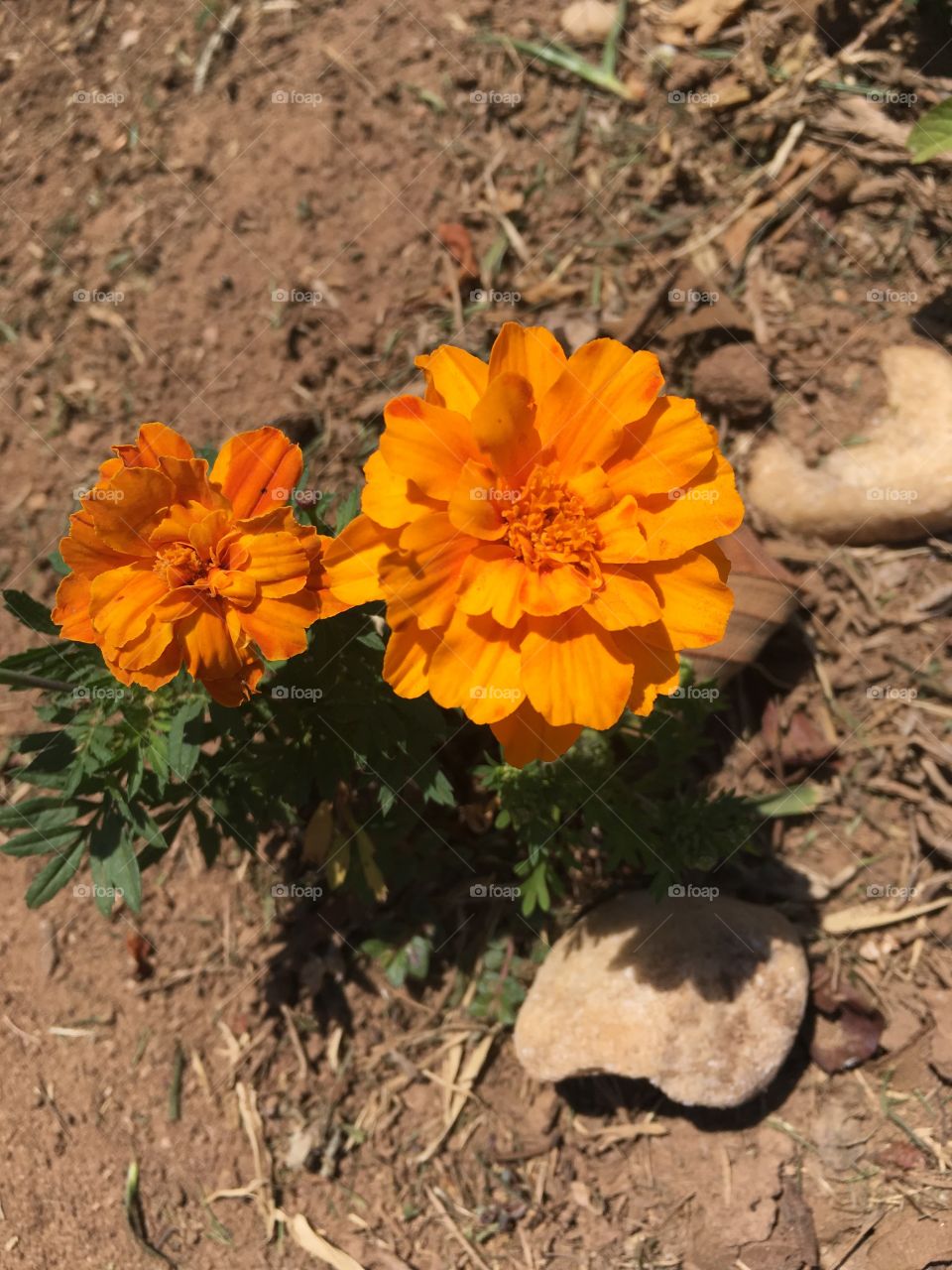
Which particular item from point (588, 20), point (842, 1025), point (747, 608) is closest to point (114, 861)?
point (747, 608)

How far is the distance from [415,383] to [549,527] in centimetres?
228

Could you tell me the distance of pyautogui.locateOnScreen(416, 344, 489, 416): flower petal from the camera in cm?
255

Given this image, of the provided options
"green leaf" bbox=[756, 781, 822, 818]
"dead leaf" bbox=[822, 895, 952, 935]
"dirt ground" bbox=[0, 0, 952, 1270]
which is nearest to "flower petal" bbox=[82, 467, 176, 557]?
"dirt ground" bbox=[0, 0, 952, 1270]

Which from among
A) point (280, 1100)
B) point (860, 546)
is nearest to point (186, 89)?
point (860, 546)

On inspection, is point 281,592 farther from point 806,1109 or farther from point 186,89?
point 186,89

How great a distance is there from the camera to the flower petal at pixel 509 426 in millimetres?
2363

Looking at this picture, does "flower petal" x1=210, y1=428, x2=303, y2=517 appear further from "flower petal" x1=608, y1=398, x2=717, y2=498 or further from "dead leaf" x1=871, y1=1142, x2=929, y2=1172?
"dead leaf" x1=871, y1=1142, x2=929, y2=1172

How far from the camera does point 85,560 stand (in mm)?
2576

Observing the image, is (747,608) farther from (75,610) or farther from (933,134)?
(75,610)

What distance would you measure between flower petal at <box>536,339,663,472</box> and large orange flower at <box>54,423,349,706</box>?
2.28 feet

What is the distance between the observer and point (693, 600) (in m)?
2.54

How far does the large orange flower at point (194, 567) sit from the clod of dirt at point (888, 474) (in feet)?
8.04

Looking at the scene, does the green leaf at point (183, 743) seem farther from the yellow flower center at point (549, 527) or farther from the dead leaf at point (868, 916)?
the dead leaf at point (868, 916)

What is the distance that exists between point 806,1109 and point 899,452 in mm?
2584
